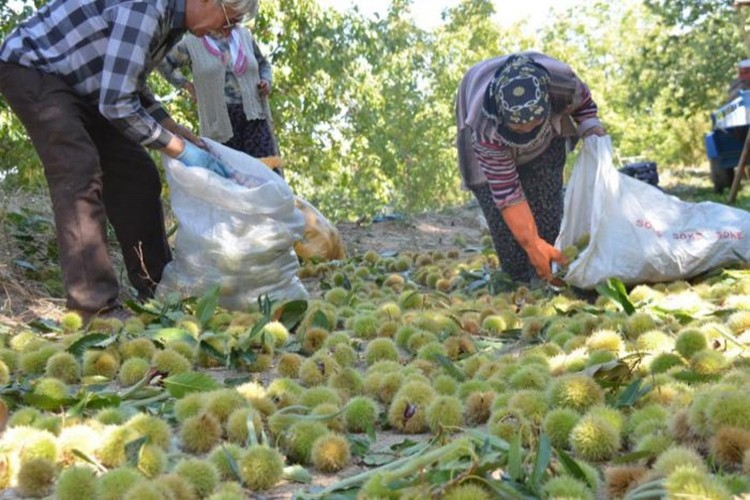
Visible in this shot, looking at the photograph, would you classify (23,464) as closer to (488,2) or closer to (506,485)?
(506,485)

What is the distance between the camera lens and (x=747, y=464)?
1.58 m

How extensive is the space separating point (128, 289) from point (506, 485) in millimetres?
3209

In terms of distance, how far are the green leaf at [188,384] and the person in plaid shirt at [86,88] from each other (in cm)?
120

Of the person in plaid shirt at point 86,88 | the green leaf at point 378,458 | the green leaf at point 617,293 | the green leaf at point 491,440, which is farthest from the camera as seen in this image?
the person in plaid shirt at point 86,88

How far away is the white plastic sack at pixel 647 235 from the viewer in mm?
3756

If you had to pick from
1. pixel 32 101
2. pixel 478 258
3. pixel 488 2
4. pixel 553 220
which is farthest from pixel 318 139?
pixel 488 2

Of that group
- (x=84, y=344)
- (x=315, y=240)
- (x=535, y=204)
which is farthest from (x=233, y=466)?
(x=315, y=240)

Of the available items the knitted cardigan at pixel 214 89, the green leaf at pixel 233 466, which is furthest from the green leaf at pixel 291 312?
the knitted cardigan at pixel 214 89

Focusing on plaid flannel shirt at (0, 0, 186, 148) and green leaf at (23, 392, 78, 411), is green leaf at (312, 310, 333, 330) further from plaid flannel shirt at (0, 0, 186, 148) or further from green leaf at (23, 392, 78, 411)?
green leaf at (23, 392, 78, 411)

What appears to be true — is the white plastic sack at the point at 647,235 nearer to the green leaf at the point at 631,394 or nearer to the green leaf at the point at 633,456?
the green leaf at the point at 631,394

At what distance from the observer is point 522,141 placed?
393 cm

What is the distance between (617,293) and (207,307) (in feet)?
4.75

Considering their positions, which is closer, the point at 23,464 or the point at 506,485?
the point at 506,485

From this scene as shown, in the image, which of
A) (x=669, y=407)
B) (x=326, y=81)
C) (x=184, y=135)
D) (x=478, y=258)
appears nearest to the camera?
(x=669, y=407)
